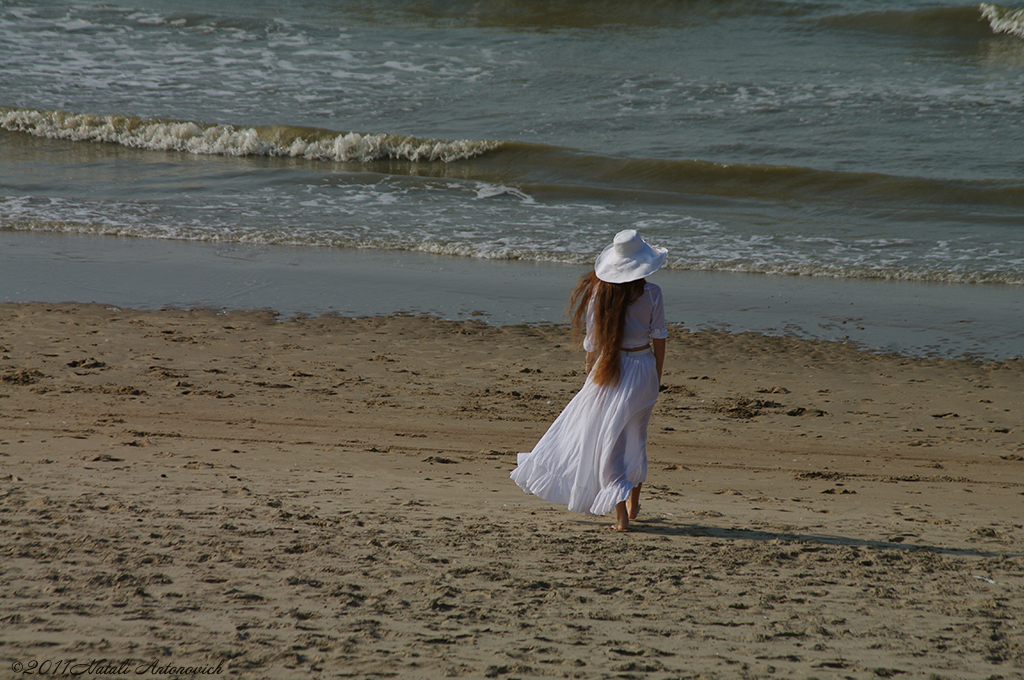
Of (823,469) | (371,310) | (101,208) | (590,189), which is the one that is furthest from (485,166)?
(823,469)

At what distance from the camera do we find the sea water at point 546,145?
1098 centimetres

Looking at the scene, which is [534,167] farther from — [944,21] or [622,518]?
[944,21]

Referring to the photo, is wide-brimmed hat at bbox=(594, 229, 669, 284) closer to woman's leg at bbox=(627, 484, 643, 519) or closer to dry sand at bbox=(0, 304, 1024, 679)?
woman's leg at bbox=(627, 484, 643, 519)

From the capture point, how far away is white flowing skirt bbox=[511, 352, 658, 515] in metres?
4.42

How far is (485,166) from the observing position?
16922 mm

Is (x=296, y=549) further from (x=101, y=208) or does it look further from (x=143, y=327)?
(x=101, y=208)

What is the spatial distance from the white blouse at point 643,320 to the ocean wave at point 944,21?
22.8m

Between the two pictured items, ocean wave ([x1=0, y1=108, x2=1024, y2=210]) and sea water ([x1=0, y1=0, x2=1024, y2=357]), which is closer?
sea water ([x1=0, y1=0, x2=1024, y2=357])

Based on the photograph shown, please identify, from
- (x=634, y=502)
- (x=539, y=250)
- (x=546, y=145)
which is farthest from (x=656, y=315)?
(x=546, y=145)

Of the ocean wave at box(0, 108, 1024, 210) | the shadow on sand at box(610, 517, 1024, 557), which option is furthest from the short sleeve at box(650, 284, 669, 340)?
the ocean wave at box(0, 108, 1024, 210)

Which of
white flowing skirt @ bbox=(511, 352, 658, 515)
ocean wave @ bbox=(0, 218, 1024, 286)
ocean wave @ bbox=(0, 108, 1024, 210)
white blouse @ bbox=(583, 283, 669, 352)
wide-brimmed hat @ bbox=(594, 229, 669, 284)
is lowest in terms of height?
white flowing skirt @ bbox=(511, 352, 658, 515)

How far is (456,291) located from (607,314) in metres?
5.60

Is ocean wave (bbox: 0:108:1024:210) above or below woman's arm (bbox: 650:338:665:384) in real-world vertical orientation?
above

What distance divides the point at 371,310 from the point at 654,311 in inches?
201
